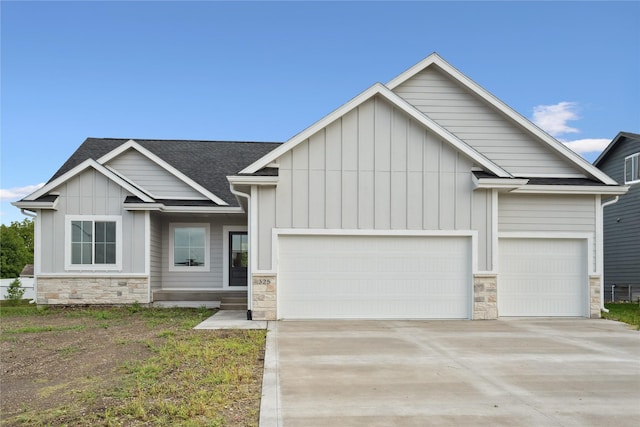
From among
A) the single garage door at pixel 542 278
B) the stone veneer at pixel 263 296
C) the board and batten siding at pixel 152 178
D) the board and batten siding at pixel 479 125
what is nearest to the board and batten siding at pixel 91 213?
the board and batten siding at pixel 152 178

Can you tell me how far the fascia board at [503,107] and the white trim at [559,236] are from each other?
1.55 meters

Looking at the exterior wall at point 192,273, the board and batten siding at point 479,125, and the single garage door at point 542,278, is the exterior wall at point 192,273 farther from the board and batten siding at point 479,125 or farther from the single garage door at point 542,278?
the single garage door at point 542,278

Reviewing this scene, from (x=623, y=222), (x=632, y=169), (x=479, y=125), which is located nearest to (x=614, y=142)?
(x=632, y=169)

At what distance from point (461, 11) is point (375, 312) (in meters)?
8.59

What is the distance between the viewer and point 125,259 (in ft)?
50.0

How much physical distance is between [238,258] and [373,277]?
625cm

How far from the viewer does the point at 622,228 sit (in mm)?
22781

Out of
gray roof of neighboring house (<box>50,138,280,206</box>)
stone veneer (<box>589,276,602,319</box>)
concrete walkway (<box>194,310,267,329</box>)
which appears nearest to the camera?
concrete walkway (<box>194,310,267,329</box>)

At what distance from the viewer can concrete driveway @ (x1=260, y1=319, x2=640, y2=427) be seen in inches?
205

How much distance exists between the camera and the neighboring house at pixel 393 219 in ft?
39.9

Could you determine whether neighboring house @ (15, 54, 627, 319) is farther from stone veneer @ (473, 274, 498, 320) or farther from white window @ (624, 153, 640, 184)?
white window @ (624, 153, 640, 184)

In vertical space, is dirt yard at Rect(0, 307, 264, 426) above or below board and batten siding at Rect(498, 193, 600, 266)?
below

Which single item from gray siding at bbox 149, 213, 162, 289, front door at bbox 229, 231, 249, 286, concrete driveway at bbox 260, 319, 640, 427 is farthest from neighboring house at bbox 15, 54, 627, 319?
front door at bbox 229, 231, 249, 286

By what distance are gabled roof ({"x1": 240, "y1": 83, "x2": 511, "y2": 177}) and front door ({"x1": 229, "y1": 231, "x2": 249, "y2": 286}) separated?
5.79 m
